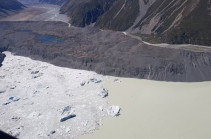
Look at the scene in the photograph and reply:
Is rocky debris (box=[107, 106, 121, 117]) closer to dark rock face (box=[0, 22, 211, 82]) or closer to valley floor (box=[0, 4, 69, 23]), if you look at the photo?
dark rock face (box=[0, 22, 211, 82])

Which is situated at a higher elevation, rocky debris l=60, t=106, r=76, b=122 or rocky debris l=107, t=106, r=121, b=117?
rocky debris l=107, t=106, r=121, b=117

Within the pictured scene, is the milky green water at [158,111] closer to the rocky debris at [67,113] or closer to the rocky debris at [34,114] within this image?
the rocky debris at [67,113]

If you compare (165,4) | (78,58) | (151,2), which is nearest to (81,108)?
(78,58)

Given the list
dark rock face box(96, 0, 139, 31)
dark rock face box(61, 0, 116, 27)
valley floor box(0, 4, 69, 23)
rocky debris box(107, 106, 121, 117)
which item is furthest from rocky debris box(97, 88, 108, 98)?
valley floor box(0, 4, 69, 23)

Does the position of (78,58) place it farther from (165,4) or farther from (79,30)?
(165,4)

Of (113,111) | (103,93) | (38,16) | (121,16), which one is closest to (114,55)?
(103,93)
